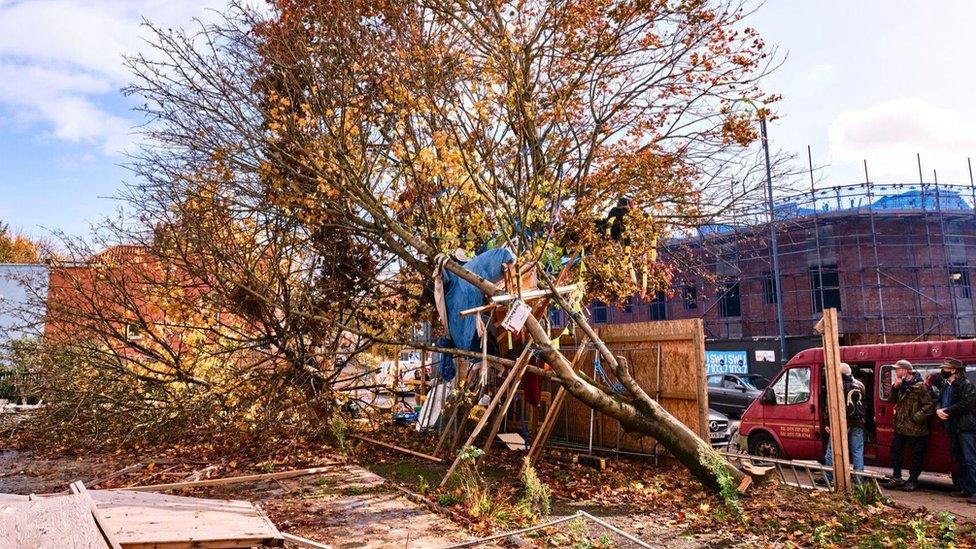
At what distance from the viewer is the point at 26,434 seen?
13.0m

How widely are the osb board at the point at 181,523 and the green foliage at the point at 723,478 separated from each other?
5127mm

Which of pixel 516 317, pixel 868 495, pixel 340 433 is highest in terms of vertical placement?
pixel 516 317

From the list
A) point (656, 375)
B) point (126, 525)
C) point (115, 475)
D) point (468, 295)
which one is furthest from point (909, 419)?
point (115, 475)

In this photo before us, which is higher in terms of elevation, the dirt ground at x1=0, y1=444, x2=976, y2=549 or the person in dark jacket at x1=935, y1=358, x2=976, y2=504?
the person in dark jacket at x1=935, y1=358, x2=976, y2=504

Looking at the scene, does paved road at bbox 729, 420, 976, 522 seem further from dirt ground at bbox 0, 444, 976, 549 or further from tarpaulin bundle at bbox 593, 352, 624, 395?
tarpaulin bundle at bbox 593, 352, 624, 395

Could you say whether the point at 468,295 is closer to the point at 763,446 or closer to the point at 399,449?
the point at 399,449

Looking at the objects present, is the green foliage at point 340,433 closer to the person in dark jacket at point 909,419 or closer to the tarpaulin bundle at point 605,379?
the tarpaulin bundle at point 605,379

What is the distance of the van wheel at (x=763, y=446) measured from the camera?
1135 cm

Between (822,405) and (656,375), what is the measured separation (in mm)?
3044

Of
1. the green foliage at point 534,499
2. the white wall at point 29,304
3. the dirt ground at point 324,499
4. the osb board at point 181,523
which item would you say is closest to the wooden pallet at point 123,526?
the osb board at point 181,523

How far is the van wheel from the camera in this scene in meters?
11.3

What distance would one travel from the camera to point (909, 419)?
937cm

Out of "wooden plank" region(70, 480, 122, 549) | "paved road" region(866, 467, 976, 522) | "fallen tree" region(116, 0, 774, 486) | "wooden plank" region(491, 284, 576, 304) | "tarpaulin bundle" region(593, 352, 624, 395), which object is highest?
"fallen tree" region(116, 0, 774, 486)

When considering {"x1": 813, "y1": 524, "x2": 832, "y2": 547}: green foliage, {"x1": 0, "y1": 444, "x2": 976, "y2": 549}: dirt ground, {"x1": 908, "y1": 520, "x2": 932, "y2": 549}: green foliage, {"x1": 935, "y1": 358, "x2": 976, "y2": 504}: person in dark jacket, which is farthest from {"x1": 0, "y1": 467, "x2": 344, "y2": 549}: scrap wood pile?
{"x1": 935, "y1": 358, "x2": 976, "y2": 504}: person in dark jacket
